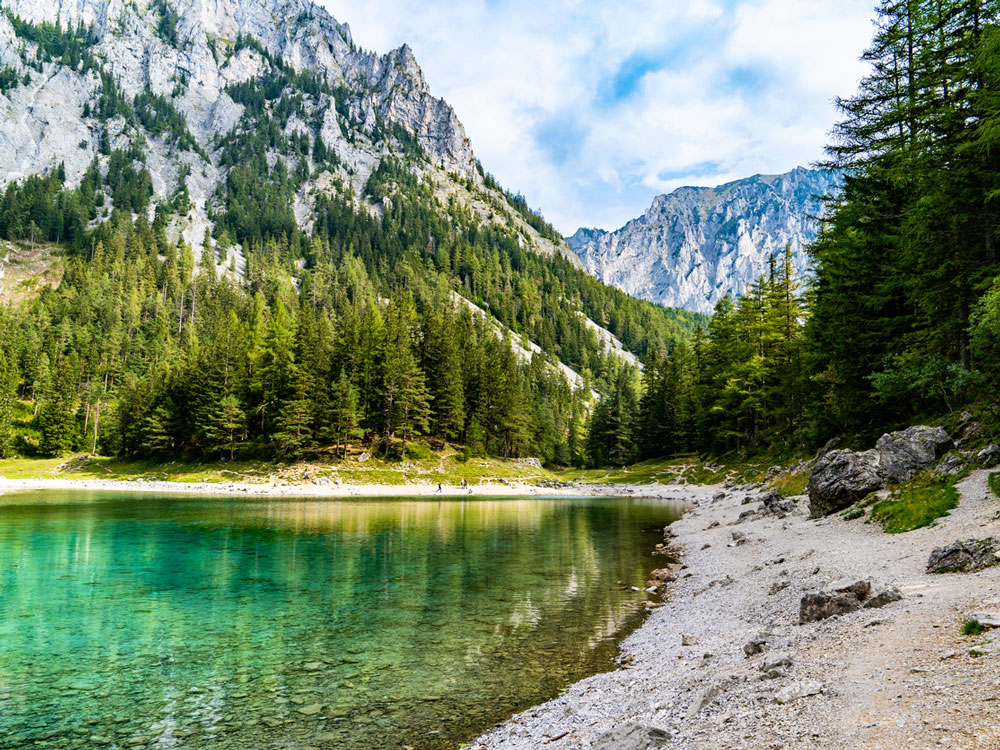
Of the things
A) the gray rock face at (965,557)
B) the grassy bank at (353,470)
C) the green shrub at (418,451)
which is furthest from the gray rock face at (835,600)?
the green shrub at (418,451)

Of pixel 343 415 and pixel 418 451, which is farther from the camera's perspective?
pixel 418 451

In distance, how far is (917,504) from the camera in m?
18.7

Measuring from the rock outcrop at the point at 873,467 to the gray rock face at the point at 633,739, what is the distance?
20.3 metres

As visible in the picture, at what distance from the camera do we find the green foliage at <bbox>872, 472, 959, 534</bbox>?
1736 cm

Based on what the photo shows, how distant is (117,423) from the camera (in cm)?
10106

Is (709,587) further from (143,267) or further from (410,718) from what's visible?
(143,267)

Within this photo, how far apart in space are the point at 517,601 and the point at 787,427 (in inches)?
1998

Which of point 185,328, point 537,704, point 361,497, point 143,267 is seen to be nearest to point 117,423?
point 185,328

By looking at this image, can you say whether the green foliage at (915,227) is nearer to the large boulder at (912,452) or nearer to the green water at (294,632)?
the large boulder at (912,452)

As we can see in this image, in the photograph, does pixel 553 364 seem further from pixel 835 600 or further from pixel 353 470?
pixel 835 600

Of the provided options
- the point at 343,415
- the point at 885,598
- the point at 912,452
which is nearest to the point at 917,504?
the point at 912,452

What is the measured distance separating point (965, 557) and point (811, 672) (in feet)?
20.8

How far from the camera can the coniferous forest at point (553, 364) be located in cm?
2645

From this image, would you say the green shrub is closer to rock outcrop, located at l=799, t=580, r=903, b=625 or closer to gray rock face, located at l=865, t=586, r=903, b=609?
rock outcrop, located at l=799, t=580, r=903, b=625
